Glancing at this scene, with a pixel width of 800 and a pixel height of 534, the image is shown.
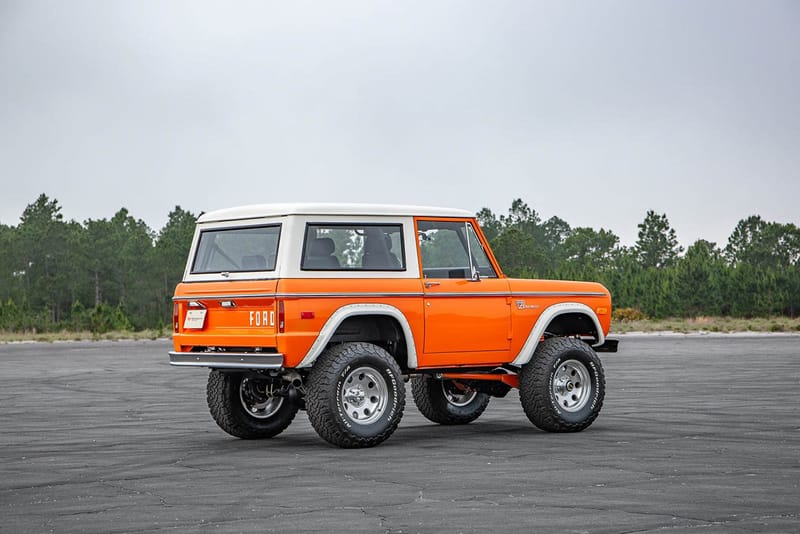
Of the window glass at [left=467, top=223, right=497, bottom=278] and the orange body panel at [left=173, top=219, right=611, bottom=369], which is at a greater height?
the window glass at [left=467, top=223, right=497, bottom=278]

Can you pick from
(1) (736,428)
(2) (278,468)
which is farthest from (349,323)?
(1) (736,428)

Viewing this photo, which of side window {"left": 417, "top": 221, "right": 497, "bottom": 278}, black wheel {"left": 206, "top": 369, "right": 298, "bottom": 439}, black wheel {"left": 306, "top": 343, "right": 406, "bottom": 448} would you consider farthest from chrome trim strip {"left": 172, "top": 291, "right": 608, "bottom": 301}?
black wheel {"left": 206, "top": 369, "right": 298, "bottom": 439}

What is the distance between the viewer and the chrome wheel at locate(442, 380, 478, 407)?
49.8 feet

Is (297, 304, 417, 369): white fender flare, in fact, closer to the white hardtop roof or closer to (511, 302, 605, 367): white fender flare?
the white hardtop roof

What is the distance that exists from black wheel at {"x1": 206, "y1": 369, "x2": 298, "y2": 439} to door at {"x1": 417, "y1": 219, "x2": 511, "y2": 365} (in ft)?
6.37

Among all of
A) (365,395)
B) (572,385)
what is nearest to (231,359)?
(365,395)

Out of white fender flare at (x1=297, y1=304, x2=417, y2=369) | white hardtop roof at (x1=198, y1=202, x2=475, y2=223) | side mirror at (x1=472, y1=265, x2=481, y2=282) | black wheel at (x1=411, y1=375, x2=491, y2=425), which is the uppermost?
white hardtop roof at (x1=198, y1=202, x2=475, y2=223)

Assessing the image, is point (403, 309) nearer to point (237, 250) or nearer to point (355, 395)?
point (355, 395)

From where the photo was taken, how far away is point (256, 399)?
1380cm

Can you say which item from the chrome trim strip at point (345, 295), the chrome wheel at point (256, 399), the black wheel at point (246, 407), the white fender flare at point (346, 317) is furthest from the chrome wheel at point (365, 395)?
the chrome wheel at point (256, 399)

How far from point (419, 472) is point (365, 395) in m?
2.11

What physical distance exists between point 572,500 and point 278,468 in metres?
3.17

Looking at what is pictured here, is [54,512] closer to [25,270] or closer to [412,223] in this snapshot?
[412,223]

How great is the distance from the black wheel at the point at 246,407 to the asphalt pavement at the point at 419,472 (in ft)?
0.72
